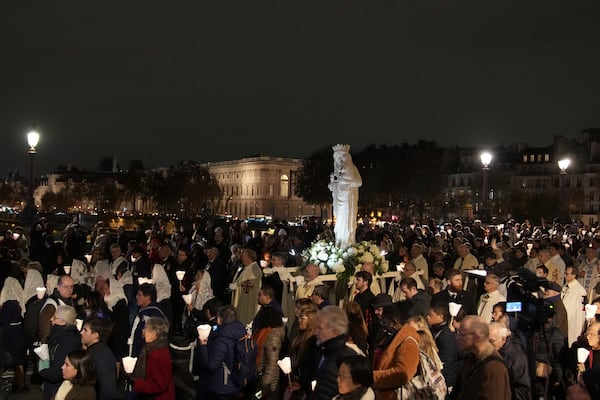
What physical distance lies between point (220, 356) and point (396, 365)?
1.97 meters

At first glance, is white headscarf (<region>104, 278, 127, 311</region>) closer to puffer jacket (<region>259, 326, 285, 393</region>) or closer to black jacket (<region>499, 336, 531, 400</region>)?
puffer jacket (<region>259, 326, 285, 393</region>)

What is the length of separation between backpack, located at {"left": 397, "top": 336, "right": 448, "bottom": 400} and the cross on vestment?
19.0 feet

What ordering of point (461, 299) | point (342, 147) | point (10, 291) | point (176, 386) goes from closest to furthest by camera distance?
point (10, 291) → point (461, 299) → point (176, 386) → point (342, 147)

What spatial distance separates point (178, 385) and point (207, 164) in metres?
150

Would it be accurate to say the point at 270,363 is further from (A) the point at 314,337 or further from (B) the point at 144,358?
(B) the point at 144,358

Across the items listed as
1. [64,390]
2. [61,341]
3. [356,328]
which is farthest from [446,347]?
[61,341]

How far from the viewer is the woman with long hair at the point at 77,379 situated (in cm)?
619

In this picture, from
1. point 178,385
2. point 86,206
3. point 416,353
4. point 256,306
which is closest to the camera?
point 416,353

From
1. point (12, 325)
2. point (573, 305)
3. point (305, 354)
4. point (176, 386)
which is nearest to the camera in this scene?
point (305, 354)

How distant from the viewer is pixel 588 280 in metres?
13.7

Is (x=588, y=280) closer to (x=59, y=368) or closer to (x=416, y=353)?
(x=416, y=353)

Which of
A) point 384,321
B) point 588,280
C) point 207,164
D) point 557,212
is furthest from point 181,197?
point 384,321

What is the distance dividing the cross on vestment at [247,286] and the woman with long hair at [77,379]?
566 cm

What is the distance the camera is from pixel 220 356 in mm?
7113
